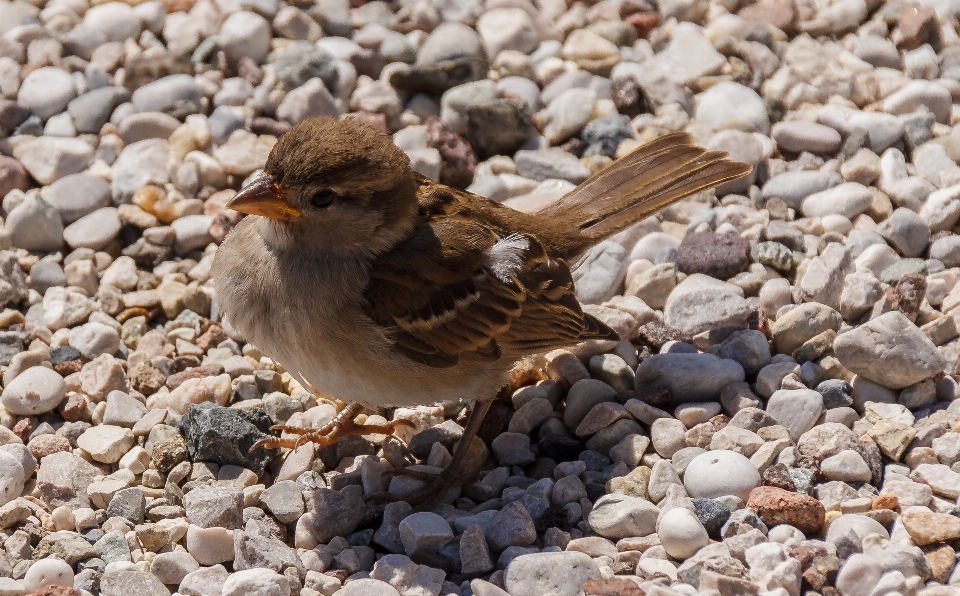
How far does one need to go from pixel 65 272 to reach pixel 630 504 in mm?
3089

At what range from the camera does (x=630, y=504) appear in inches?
169

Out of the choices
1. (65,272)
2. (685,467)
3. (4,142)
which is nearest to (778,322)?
(685,467)

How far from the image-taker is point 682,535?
403 centimetres

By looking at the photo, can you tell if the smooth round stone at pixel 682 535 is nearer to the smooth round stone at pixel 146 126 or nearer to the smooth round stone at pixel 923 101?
the smooth round stone at pixel 923 101

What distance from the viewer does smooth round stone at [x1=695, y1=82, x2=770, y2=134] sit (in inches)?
251

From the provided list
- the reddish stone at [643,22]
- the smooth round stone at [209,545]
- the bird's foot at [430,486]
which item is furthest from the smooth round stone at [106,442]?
the reddish stone at [643,22]

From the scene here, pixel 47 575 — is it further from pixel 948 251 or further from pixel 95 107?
pixel 948 251

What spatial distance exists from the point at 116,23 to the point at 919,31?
4.83m

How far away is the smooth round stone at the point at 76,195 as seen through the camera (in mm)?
5914

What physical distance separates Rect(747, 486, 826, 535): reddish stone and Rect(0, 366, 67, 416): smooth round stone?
9.63 ft

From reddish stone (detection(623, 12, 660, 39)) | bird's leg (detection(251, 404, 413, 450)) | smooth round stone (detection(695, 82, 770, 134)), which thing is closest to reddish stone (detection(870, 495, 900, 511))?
bird's leg (detection(251, 404, 413, 450))

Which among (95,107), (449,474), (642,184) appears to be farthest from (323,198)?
(95,107)

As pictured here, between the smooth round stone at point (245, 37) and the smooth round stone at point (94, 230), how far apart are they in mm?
1411

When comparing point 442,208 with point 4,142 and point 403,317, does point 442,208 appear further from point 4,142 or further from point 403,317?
point 4,142
